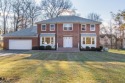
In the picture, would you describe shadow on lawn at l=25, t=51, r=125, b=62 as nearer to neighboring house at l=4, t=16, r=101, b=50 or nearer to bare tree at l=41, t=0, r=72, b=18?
neighboring house at l=4, t=16, r=101, b=50

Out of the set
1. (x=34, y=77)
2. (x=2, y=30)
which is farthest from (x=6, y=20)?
(x=34, y=77)

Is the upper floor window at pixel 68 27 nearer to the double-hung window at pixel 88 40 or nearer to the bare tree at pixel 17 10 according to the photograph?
the double-hung window at pixel 88 40

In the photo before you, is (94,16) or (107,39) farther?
(94,16)

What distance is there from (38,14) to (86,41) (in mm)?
24144

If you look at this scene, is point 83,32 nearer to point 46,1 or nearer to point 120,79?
point 46,1

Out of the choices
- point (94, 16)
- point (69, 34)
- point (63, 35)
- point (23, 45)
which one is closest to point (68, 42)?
point (69, 34)

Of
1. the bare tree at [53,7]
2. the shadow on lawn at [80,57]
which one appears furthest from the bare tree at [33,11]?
the shadow on lawn at [80,57]

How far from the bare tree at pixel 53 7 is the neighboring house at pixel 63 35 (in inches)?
741

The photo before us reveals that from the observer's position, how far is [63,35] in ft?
136

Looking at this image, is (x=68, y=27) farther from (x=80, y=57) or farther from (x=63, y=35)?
(x=80, y=57)

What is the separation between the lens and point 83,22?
1634 inches

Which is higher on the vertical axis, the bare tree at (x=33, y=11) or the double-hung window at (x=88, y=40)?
the bare tree at (x=33, y=11)

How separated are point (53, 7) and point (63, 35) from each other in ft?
72.8

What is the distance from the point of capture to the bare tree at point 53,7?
6138 cm
